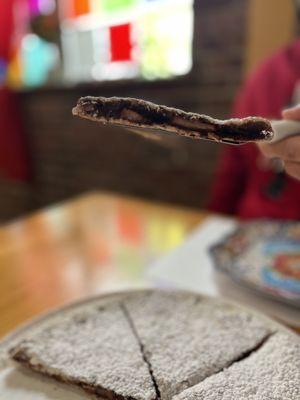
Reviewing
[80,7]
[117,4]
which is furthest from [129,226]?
[80,7]

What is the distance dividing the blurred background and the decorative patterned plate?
2.90ft

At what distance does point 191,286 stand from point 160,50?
5.13ft

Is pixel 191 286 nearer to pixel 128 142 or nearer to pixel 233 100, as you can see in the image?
pixel 233 100

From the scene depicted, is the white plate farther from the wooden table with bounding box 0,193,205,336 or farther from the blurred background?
the blurred background

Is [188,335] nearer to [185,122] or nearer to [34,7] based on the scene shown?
[185,122]

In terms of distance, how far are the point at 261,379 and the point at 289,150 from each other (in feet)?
0.81

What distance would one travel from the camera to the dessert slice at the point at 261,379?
1.28ft

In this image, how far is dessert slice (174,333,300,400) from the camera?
1.28 ft

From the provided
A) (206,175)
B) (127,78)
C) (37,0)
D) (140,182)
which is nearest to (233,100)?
(206,175)

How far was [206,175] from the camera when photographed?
205 centimetres

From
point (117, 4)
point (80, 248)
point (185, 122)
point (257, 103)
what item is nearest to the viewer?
point (185, 122)

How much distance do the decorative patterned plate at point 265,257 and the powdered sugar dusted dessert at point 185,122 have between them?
13.4 inches

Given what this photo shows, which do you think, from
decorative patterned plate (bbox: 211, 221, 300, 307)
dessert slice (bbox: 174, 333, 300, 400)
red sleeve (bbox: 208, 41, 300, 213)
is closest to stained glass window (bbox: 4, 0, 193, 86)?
red sleeve (bbox: 208, 41, 300, 213)

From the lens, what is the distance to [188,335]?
50 centimetres
